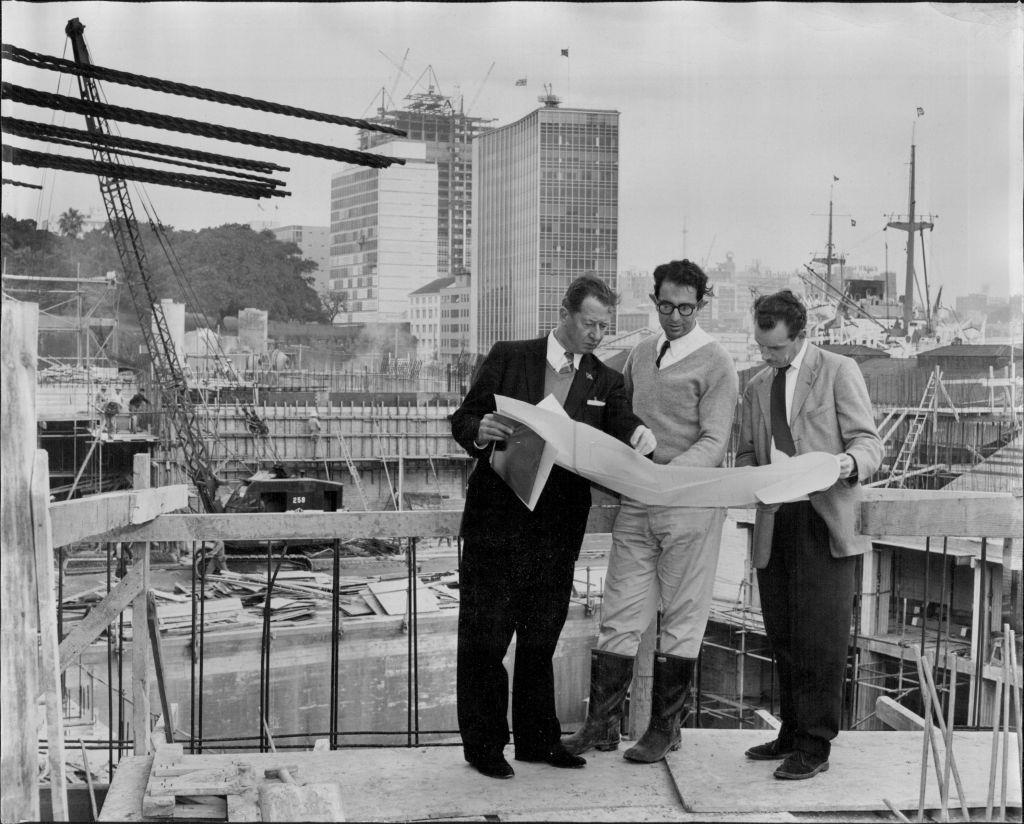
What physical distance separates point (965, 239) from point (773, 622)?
1440 millimetres

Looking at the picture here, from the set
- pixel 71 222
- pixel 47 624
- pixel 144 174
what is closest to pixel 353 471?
pixel 71 222

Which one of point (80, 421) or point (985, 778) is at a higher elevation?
point (80, 421)

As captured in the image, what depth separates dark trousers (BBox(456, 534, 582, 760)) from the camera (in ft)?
9.23

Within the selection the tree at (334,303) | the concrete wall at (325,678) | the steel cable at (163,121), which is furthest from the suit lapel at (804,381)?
the concrete wall at (325,678)

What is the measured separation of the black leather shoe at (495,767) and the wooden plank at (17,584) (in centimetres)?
110

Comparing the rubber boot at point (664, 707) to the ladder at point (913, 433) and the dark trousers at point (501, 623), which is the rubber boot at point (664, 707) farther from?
the ladder at point (913, 433)

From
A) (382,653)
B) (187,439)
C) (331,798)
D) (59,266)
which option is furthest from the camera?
(187,439)

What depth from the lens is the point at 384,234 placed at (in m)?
6.92

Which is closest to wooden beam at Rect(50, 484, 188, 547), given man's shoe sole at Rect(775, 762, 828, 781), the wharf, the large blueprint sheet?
the wharf

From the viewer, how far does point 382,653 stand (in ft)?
42.8

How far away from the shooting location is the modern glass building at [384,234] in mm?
5945

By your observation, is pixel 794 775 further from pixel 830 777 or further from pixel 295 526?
pixel 295 526

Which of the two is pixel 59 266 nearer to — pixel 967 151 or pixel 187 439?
pixel 967 151

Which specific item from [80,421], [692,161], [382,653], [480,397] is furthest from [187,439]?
[480,397]
